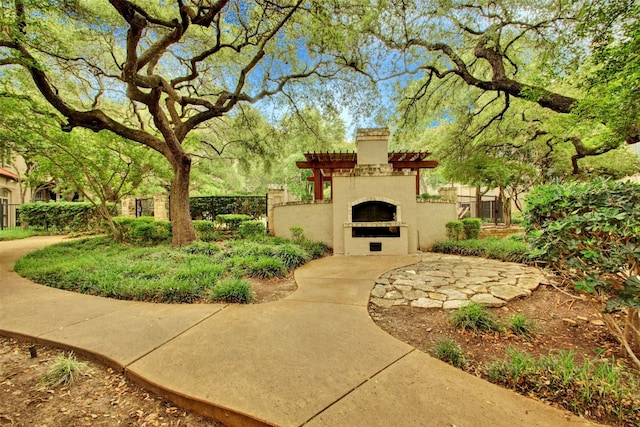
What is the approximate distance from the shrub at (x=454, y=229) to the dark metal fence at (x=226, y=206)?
6.76 meters

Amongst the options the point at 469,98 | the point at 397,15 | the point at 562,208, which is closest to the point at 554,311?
the point at 562,208

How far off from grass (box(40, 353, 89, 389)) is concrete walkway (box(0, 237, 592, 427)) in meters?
0.14

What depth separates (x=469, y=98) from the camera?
8.37 meters

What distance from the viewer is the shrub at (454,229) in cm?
737

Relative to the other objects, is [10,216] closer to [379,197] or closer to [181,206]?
[181,206]

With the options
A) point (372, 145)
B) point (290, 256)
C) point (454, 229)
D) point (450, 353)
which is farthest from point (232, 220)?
point (450, 353)

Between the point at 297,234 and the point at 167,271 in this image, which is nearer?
the point at 167,271

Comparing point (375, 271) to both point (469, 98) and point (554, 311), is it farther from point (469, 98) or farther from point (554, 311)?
point (469, 98)

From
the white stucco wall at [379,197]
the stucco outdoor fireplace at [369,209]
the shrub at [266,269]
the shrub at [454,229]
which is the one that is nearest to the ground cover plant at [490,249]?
the shrub at [454,229]

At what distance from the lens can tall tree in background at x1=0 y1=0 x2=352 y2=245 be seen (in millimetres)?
4750

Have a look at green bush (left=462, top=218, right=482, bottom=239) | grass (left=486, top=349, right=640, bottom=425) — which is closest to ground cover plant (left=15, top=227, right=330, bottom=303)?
grass (left=486, top=349, right=640, bottom=425)

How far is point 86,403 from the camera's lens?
5.48 ft

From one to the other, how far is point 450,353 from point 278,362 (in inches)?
52.5

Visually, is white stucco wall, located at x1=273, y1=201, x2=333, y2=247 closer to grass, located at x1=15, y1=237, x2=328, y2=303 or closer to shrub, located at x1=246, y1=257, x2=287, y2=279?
grass, located at x1=15, y1=237, x2=328, y2=303
